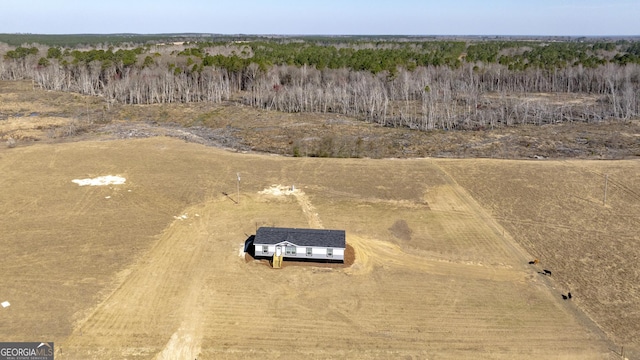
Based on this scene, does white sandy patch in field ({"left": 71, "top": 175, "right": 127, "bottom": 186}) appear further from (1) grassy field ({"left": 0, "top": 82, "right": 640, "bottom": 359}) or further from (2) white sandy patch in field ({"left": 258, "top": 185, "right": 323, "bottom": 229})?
(2) white sandy patch in field ({"left": 258, "top": 185, "right": 323, "bottom": 229})

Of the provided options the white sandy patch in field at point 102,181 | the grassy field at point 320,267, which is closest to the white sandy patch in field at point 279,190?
the grassy field at point 320,267

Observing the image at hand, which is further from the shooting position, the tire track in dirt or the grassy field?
the grassy field

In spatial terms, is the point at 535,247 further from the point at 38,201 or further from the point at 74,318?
the point at 38,201

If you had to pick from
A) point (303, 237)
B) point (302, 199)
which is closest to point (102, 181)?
point (302, 199)

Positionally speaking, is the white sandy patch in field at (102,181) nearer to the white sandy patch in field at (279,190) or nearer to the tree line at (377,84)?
the white sandy patch in field at (279,190)

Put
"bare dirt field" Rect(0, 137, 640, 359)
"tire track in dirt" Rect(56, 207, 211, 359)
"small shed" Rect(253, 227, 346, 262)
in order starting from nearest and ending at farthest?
"tire track in dirt" Rect(56, 207, 211, 359)
"bare dirt field" Rect(0, 137, 640, 359)
"small shed" Rect(253, 227, 346, 262)

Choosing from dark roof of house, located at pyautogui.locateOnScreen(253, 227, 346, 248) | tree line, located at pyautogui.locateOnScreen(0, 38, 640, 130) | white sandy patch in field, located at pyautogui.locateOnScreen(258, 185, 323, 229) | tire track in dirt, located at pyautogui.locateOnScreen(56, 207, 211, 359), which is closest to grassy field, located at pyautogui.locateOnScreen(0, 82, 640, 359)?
tire track in dirt, located at pyautogui.locateOnScreen(56, 207, 211, 359)

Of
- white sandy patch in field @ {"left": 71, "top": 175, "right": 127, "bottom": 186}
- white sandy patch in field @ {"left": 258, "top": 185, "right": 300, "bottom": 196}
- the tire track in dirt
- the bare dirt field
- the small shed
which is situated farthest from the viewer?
white sandy patch in field @ {"left": 71, "top": 175, "right": 127, "bottom": 186}
